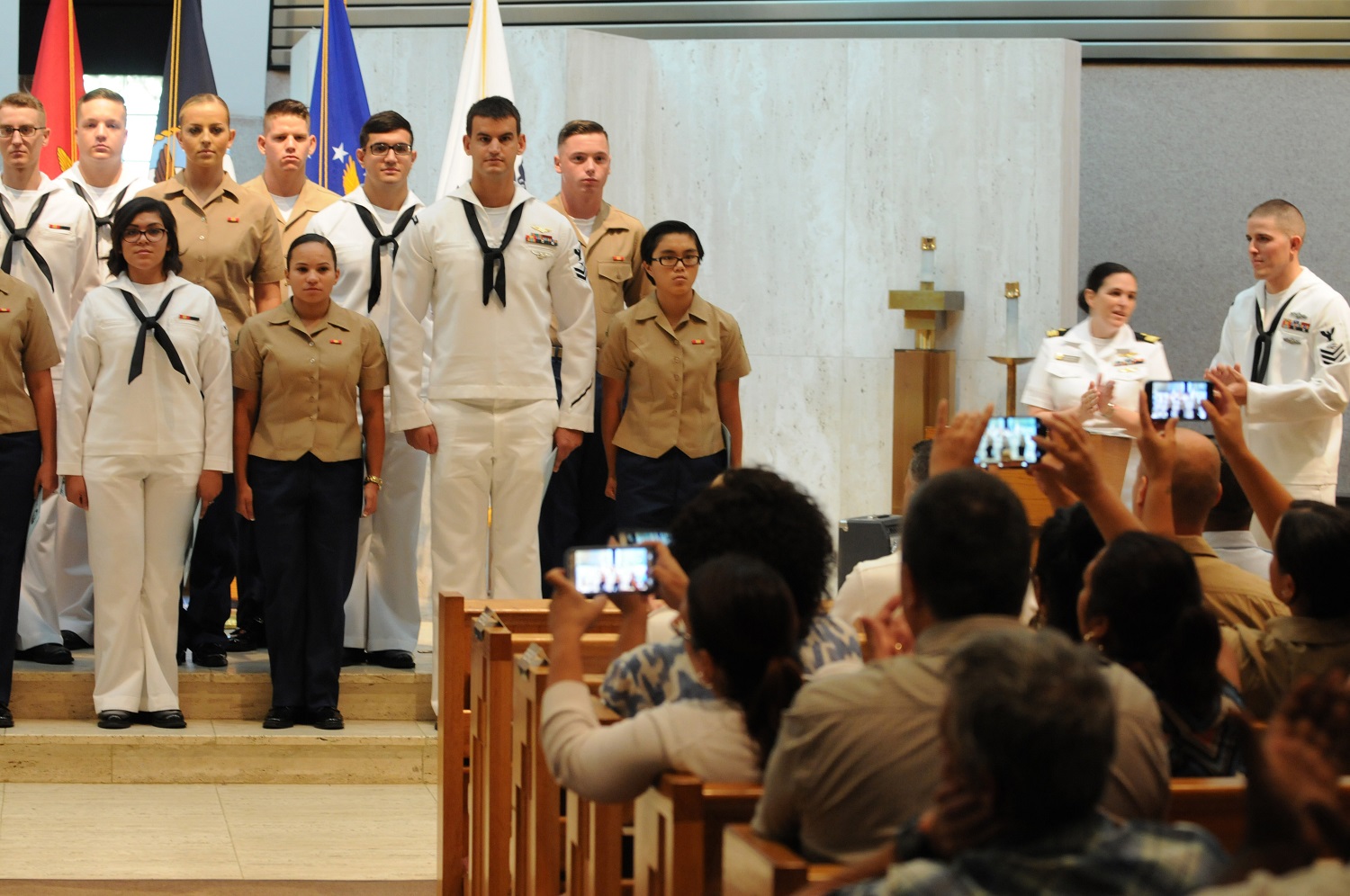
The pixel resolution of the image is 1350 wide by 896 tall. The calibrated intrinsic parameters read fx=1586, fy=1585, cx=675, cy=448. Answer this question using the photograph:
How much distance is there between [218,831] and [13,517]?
1.19 meters

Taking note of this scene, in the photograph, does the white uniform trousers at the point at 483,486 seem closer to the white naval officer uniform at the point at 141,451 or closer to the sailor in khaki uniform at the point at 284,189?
the white naval officer uniform at the point at 141,451

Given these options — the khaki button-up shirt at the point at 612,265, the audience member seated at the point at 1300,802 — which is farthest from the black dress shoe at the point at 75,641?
the audience member seated at the point at 1300,802

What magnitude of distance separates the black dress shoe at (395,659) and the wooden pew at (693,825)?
3319 millimetres

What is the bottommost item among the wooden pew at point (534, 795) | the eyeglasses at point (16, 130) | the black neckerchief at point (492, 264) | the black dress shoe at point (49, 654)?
the black dress shoe at point (49, 654)

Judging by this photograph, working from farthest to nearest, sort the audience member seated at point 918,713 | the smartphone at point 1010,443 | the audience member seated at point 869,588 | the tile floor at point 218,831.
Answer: the tile floor at point 218,831
the audience member seated at point 869,588
the smartphone at point 1010,443
the audience member seated at point 918,713

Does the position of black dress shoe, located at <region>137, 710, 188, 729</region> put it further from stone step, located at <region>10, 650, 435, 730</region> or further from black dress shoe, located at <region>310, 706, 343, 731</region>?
black dress shoe, located at <region>310, 706, 343, 731</region>

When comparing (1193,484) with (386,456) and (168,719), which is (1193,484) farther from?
(168,719)

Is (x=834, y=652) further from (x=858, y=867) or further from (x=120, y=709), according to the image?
(x=120, y=709)

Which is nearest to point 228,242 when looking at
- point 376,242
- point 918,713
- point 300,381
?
point 376,242

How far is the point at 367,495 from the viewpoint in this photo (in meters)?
4.94

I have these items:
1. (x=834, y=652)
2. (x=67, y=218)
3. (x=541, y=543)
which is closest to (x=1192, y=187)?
(x=541, y=543)

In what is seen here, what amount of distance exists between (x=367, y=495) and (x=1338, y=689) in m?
3.87

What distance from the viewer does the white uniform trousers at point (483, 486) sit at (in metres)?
4.88

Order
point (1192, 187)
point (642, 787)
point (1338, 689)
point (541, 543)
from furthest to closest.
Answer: point (1192, 187), point (541, 543), point (642, 787), point (1338, 689)
